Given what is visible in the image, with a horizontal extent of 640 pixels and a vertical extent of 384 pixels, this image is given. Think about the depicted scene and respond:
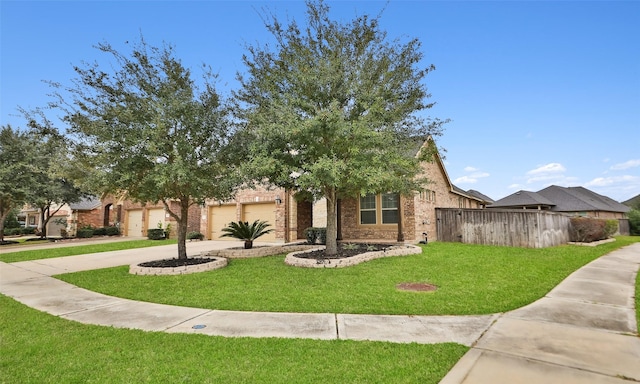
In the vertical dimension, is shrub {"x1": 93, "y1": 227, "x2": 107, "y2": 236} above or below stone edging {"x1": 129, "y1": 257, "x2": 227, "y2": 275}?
Result: above

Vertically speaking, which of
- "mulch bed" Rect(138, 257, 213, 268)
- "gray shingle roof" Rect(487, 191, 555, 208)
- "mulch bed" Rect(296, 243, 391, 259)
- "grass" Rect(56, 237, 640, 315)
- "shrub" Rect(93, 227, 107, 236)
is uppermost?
"gray shingle roof" Rect(487, 191, 555, 208)

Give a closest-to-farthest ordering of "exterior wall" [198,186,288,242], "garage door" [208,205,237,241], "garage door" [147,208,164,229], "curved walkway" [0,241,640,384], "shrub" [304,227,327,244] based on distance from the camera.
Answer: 1. "curved walkway" [0,241,640,384]
2. "shrub" [304,227,327,244]
3. "exterior wall" [198,186,288,242]
4. "garage door" [208,205,237,241]
5. "garage door" [147,208,164,229]

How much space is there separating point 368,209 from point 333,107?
26.9 feet

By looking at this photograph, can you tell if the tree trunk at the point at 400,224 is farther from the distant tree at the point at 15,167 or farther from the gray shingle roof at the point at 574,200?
the gray shingle roof at the point at 574,200

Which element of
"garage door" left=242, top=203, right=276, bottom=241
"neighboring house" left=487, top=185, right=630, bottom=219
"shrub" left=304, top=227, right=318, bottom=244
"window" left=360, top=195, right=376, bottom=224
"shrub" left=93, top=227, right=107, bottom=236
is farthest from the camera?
"neighboring house" left=487, top=185, right=630, bottom=219

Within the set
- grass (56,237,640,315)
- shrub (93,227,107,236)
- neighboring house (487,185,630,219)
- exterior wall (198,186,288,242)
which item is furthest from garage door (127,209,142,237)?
neighboring house (487,185,630,219)

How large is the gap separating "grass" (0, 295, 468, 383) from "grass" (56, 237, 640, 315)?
1.47 meters

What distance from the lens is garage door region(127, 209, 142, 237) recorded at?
77.7ft

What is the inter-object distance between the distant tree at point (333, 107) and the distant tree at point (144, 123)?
→ 4.84ft

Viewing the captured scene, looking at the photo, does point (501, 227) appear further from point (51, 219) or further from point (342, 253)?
point (51, 219)

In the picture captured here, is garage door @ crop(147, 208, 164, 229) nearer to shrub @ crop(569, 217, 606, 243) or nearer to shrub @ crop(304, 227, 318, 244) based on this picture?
shrub @ crop(304, 227, 318, 244)

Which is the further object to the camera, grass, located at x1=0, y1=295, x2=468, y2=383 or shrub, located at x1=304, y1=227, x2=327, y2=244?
shrub, located at x1=304, y1=227, x2=327, y2=244

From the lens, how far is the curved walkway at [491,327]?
2953 millimetres

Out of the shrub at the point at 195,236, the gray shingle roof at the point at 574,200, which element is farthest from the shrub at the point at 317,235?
the gray shingle roof at the point at 574,200
